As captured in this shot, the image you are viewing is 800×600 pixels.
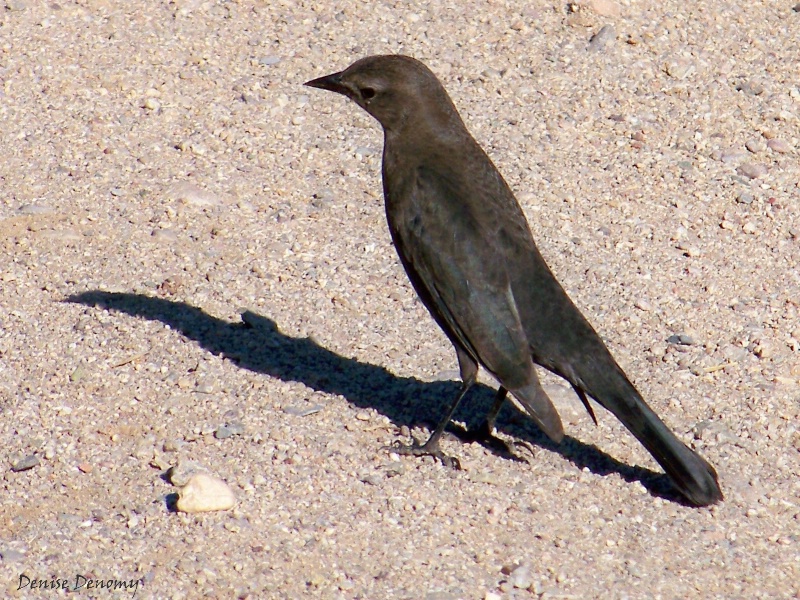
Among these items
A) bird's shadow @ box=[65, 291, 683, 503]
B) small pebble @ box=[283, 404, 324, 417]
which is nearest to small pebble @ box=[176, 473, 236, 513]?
small pebble @ box=[283, 404, 324, 417]

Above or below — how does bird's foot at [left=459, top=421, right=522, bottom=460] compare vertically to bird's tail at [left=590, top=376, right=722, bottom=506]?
below

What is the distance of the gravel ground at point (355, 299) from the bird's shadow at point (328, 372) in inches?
0.7

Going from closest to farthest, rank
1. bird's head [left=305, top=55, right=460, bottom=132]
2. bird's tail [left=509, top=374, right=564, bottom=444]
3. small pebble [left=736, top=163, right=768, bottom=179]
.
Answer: bird's tail [left=509, top=374, right=564, bottom=444] < bird's head [left=305, top=55, right=460, bottom=132] < small pebble [left=736, top=163, right=768, bottom=179]

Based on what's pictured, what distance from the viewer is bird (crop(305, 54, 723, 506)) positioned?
17.9 feet

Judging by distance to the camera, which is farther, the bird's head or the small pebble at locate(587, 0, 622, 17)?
the small pebble at locate(587, 0, 622, 17)

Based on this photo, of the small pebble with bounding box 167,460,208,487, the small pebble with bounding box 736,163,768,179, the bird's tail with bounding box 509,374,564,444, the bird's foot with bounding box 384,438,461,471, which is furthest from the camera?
the small pebble with bounding box 736,163,768,179

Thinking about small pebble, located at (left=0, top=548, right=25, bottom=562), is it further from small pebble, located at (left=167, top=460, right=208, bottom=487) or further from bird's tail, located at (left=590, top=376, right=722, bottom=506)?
bird's tail, located at (left=590, top=376, right=722, bottom=506)

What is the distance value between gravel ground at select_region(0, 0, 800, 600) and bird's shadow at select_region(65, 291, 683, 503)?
0.02 meters

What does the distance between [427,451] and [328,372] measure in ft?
2.67

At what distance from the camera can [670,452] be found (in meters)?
5.35

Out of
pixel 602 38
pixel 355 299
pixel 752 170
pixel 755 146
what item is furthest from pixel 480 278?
pixel 602 38

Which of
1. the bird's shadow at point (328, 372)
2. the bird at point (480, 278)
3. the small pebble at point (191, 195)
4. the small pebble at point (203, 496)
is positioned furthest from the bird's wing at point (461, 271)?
the small pebble at point (191, 195)

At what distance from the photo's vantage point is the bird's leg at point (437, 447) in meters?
5.69

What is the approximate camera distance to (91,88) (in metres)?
8.21
